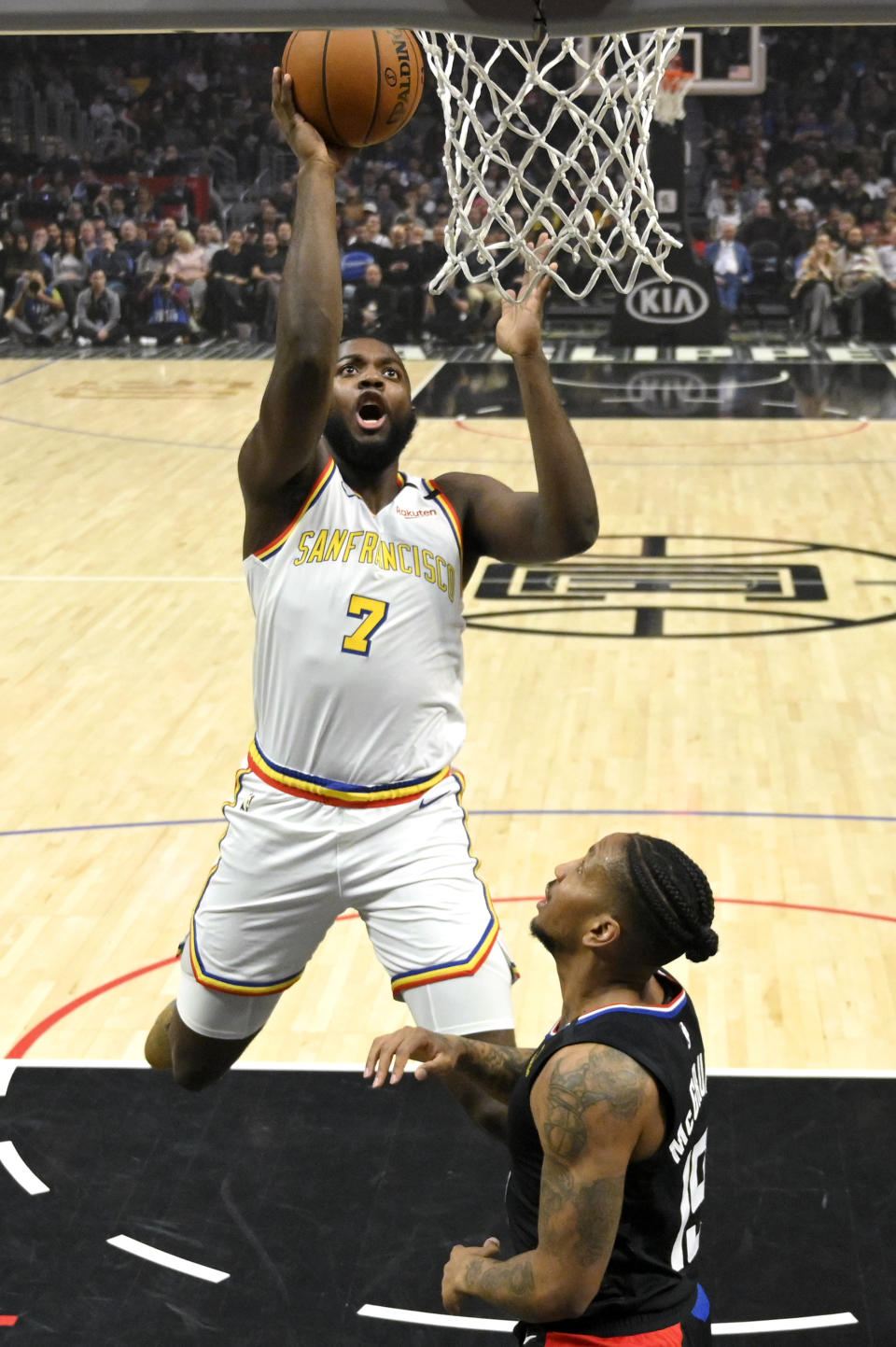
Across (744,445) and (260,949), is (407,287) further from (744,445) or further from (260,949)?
(260,949)

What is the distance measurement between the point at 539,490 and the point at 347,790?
2.60 feet

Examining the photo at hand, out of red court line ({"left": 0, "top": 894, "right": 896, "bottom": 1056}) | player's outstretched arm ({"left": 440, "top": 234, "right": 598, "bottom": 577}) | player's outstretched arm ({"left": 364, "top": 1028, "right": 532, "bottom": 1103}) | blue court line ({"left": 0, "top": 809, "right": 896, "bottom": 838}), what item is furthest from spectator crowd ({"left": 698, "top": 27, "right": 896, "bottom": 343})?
player's outstretched arm ({"left": 364, "top": 1028, "right": 532, "bottom": 1103})

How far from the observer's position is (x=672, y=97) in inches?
662

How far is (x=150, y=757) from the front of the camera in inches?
304

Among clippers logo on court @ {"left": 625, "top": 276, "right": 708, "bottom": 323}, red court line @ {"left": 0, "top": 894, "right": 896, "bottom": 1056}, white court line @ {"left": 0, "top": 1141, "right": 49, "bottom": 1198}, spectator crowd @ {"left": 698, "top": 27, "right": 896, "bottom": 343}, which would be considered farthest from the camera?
spectator crowd @ {"left": 698, "top": 27, "right": 896, "bottom": 343}

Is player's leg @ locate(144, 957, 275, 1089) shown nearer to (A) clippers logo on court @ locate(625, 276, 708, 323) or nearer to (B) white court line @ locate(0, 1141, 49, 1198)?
(B) white court line @ locate(0, 1141, 49, 1198)

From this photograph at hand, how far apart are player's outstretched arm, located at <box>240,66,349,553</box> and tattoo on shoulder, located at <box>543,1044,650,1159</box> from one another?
4.77 ft

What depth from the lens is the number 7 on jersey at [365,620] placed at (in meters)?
3.86

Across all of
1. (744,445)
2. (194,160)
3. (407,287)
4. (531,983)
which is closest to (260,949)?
(531,983)

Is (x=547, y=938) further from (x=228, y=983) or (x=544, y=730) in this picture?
(x=544, y=730)

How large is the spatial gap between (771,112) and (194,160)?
7626 mm

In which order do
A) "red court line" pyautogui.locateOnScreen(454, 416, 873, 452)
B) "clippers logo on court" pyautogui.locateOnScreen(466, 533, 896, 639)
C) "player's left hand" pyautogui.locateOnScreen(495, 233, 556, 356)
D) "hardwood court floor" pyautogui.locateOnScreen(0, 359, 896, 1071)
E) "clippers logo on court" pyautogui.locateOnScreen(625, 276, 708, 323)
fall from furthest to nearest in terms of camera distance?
"clippers logo on court" pyautogui.locateOnScreen(625, 276, 708, 323)
"red court line" pyautogui.locateOnScreen(454, 416, 873, 452)
"clippers logo on court" pyautogui.locateOnScreen(466, 533, 896, 639)
"hardwood court floor" pyautogui.locateOnScreen(0, 359, 896, 1071)
"player's left hand" pyautogui.locateOnScreen(495, 233, 556, 356)

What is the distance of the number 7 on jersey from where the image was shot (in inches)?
152

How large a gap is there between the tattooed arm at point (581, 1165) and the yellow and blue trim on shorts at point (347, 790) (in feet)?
4.77
